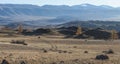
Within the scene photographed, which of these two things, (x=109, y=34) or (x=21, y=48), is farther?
(x=109, y=34)

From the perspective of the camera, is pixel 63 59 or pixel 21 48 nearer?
pixel 63 59

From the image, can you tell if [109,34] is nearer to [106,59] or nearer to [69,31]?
[69,31]

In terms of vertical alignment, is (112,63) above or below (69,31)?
above

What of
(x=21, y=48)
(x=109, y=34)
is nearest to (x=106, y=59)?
(x=21, y=48)

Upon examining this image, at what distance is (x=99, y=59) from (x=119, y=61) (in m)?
1.99

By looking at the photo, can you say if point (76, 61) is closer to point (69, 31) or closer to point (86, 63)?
point (86, 63)

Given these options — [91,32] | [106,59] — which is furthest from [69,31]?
[106,59]

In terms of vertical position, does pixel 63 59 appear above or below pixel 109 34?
above

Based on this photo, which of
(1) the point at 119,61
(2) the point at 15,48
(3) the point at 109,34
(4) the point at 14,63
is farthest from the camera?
(3) the point at 109,34

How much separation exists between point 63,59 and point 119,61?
17.4ft

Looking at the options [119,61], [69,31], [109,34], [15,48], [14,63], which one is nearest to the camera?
[14,63]

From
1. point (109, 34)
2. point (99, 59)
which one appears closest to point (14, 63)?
point (99, 59)

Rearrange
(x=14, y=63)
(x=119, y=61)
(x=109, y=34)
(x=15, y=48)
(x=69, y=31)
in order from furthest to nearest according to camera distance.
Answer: (x=69, y=31)
(x=109, y=34)
(x=15, y=48)
(x=119, y=61)
(x=14, y=63)

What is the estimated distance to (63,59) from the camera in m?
35.4
